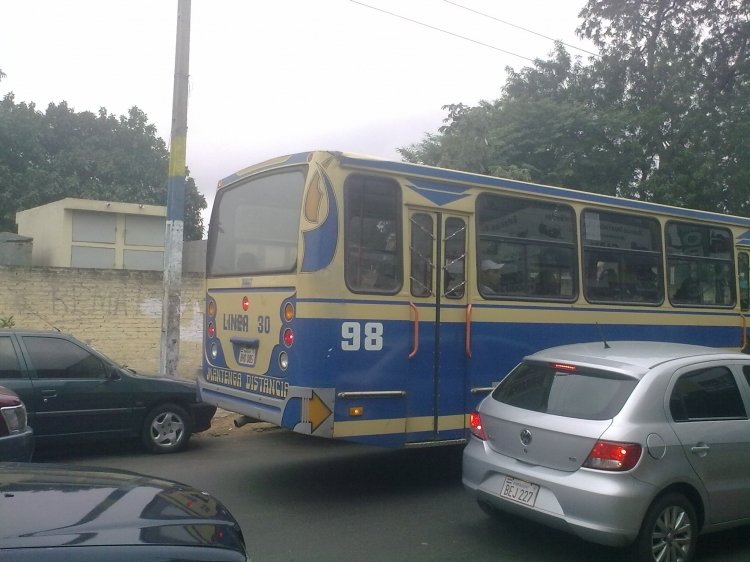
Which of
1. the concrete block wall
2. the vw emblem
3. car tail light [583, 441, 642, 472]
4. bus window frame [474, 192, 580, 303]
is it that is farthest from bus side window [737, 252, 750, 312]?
the concrete block wall

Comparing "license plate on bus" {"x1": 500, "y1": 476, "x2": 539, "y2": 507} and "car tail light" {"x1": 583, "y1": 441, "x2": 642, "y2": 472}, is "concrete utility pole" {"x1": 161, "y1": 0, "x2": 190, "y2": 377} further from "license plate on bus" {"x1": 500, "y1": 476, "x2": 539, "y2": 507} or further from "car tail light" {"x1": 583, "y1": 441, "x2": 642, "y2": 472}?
"car tail light" {"x1": 583, "y1": 441, "x2": 642, "y2": 472}

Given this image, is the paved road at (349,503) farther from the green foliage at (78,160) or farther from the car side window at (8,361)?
the green foliage at (78,160)

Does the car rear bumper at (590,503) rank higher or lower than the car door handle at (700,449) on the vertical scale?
lower

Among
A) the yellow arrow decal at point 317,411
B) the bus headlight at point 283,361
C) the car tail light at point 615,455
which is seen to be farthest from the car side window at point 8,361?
the car tail light at point 615,455

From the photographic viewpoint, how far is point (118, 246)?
825 inches

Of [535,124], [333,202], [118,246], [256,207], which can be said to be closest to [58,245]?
[118,246]

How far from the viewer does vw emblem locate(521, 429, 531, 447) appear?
551 cm

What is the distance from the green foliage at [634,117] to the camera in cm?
2017

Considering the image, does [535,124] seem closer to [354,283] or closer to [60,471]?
[354,283]

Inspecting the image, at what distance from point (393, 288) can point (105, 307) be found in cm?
870

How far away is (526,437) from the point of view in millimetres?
5535

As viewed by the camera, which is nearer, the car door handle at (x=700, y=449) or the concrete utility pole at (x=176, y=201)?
the car door handle at (x=700, y=449)

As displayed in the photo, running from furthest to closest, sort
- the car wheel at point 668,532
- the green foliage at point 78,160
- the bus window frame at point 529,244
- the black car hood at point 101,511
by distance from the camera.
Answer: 1. the green foliage at point 78,160
2. the bus window frame at point 529,244
3. the car wheel at point 668,532
4. the black car hood at point 101,511

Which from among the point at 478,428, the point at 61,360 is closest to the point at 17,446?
the point at 61,360
